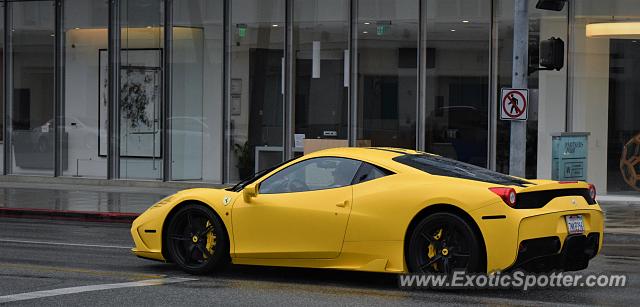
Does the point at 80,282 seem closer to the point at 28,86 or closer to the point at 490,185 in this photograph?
the point at 490,185

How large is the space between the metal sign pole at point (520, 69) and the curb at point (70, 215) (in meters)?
6.61

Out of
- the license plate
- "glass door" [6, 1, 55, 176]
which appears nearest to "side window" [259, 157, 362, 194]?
the license plate

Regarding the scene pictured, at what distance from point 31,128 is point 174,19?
209 inches

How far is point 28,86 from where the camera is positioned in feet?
89.8

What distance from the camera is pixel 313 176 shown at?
10.5 m

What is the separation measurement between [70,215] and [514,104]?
27.1 feet

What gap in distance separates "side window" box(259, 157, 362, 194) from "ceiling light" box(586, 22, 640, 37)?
42.7 ft

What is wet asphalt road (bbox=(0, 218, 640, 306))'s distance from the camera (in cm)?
924

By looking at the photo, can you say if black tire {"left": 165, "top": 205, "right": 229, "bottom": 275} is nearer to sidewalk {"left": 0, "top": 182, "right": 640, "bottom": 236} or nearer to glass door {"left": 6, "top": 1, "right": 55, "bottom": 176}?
sidewalk {"left": 0, "top": 182, "right": 640, "bottom": 236}

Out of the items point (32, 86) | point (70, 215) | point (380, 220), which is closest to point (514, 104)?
point (380, 220)

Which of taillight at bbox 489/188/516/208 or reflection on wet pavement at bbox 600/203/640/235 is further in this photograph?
reflection on wet pavement at bbox 600/203/640/235

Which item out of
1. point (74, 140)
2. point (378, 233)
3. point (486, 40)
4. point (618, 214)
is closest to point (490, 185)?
point (378, 233)

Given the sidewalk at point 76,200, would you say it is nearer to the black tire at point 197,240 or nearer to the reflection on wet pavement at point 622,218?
the black tire at point 197,240

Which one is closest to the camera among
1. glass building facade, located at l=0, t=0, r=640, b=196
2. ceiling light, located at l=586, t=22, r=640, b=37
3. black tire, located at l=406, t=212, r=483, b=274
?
black tire, located at l=406, t=212, r=483, b=274
